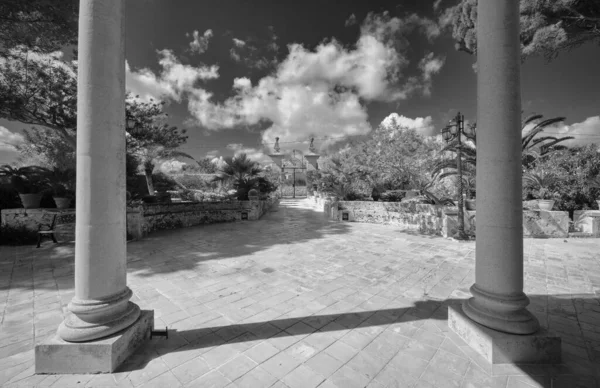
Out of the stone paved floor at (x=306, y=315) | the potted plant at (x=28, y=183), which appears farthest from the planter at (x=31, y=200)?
the stone paved floor at (x=306, y=315)

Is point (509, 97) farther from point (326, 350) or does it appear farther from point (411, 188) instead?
point (411, 188)

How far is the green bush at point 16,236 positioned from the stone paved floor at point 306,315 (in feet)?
1.66

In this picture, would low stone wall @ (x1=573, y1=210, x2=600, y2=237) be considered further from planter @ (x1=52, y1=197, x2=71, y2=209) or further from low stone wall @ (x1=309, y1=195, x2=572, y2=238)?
planter @ (x1=52, y1=197, x2=71, y2=209)

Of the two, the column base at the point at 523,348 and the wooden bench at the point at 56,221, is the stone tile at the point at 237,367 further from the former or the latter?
the wooden bench at the point at 56,221

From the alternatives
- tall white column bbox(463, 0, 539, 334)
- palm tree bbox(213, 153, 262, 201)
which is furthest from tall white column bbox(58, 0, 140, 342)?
palm tree bbox(213, 153, 262, 201)

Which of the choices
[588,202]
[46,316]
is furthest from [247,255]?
[588,202]

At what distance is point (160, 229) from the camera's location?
9.90 meters

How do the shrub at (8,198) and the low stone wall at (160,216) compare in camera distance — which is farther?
the shrub at (8,198)

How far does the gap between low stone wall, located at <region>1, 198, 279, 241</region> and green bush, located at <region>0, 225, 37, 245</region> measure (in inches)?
6.6

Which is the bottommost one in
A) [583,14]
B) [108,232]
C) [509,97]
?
[108,232]

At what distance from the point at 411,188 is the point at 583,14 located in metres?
8.53

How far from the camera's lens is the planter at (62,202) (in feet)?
26.6

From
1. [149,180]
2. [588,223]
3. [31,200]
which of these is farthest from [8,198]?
[588,223]

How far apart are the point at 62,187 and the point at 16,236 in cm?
188
